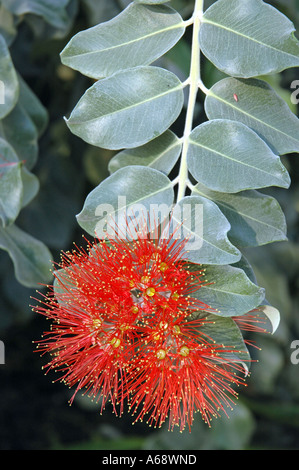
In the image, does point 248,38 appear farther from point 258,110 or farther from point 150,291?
point 150,291

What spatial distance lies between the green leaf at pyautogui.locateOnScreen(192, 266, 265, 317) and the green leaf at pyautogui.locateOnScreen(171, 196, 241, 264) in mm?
43

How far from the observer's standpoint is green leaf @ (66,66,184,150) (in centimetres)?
83

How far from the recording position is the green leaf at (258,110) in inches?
32.7

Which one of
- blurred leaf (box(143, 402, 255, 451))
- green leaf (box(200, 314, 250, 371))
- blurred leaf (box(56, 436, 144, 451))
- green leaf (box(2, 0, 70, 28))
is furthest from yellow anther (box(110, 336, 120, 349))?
blurred leaf (box(56, 436, 144, 451))

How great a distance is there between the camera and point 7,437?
2678 mm

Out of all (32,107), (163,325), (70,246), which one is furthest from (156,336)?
(70,246)

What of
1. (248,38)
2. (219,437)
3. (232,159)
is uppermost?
(248,38)

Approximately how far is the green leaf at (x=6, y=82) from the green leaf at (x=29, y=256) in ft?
0.72

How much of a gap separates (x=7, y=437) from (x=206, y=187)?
2.23 meters

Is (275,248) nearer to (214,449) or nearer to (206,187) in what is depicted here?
(214,449)

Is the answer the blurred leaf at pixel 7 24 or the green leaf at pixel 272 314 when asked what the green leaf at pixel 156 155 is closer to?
the green leaf at pixel 272 314

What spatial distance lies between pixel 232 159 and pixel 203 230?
11 centimetres

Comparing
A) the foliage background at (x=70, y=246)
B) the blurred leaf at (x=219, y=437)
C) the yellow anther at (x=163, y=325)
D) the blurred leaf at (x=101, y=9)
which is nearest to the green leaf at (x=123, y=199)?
the yellow anther at (x=163, y=325)

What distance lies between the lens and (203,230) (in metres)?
0.76
